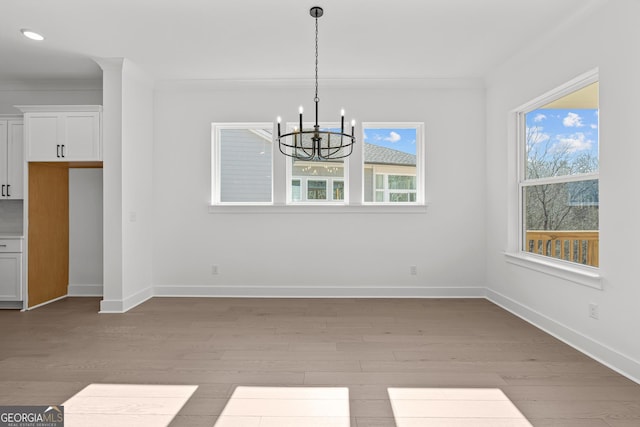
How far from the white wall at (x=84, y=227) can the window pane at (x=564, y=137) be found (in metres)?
5.20

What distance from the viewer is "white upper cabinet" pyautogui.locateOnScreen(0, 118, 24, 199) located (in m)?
4.38

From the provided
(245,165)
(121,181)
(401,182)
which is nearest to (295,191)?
(245,165)

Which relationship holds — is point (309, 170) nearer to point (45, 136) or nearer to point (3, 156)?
point (45, 136)

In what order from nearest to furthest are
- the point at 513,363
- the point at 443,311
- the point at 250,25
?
the point at 513,363, the point at 250,25, the point at 443,311

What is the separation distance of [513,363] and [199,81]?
450cm

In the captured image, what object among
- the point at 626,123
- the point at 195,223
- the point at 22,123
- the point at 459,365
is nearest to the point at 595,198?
the point at 626,123

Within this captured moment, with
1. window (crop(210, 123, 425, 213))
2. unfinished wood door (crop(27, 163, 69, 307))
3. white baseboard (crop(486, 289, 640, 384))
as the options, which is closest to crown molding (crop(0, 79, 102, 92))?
unfinished wood door (crop(27, 163, 69, 307))

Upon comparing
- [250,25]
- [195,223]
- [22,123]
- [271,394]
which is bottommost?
[271,394]

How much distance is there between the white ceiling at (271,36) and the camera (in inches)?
120

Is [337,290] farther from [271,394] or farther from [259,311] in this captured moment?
[271,394]

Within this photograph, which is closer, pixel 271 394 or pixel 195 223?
pixel 271 394

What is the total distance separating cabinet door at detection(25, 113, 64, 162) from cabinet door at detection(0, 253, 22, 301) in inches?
45.1

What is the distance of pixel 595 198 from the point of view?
304 centimetres

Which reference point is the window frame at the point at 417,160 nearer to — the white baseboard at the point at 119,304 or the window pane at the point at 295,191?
the window pane at the point at 295,191
